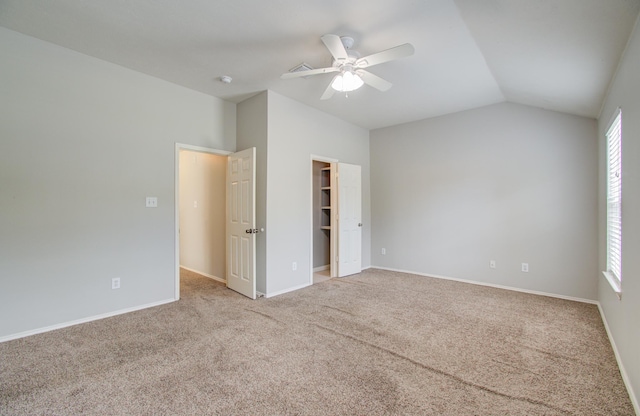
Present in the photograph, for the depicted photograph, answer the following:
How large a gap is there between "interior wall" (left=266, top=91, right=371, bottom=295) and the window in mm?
3070

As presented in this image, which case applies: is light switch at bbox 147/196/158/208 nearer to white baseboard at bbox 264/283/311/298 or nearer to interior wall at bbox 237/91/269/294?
interior wall at bbox 237/91/269/294

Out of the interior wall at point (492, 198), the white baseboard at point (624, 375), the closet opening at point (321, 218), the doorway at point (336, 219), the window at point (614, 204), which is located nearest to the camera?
the white baseboard at point (624, 375)

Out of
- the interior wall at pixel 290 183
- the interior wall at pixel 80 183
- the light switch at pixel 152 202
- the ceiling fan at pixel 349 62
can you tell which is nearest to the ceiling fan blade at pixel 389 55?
the ceiling fan at pixel 349 62

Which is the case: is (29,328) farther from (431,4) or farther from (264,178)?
(431,4)

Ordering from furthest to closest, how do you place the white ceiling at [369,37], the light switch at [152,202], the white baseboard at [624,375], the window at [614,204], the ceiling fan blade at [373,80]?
the light switch at [152,202], the ceiling fan blade at [373,80], the window at [614,204], the white ceiling at [369,37], the white baseboard at [624,375]

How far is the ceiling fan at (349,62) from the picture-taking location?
2172 millimetres

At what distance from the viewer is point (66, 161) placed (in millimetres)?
2934

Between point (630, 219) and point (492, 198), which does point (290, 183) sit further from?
point (630, 219)

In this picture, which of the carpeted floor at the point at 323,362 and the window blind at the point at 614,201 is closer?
the carpeted floor at the point at 323,362

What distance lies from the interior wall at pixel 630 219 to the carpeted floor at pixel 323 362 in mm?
214

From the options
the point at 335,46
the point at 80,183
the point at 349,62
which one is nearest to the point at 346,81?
the point at 349,62

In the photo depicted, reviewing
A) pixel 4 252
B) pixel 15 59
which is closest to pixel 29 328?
pixel 4 252

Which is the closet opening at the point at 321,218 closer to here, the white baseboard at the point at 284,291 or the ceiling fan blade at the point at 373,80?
the white baseboard at the point at 284,291

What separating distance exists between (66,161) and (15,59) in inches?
38.9
